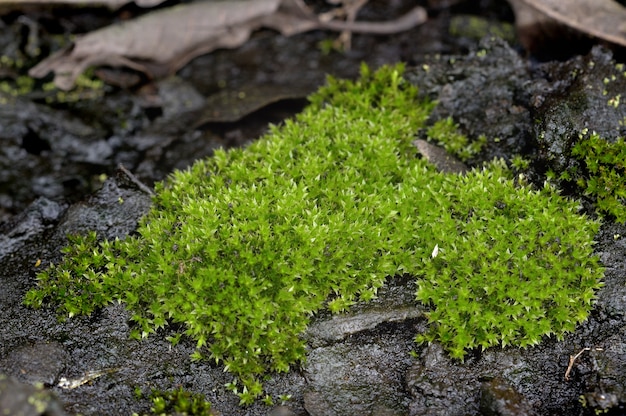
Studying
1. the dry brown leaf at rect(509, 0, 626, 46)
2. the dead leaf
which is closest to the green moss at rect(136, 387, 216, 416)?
the dead leaf

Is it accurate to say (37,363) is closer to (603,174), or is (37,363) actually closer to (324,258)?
(324,258)

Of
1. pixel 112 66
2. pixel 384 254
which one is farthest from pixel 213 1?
pixel 384 254

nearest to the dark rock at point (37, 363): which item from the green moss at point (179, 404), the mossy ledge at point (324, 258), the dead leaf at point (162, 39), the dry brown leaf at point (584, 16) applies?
the mossy ledge at point (324, 258)

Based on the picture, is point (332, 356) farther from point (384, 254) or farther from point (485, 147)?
point (485, 147)

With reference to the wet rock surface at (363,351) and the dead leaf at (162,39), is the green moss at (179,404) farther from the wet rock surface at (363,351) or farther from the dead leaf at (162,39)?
the dead leaf at (162,39)

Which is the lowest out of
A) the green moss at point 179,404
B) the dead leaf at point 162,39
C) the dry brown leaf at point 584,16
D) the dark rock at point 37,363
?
the green moss at point 179,404

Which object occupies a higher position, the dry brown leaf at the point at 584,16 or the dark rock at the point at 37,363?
the dry brown leaf at the point at 584,16

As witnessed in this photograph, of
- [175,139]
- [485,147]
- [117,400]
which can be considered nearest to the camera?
[117,400]

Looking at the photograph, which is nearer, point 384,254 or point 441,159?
point 384,254
